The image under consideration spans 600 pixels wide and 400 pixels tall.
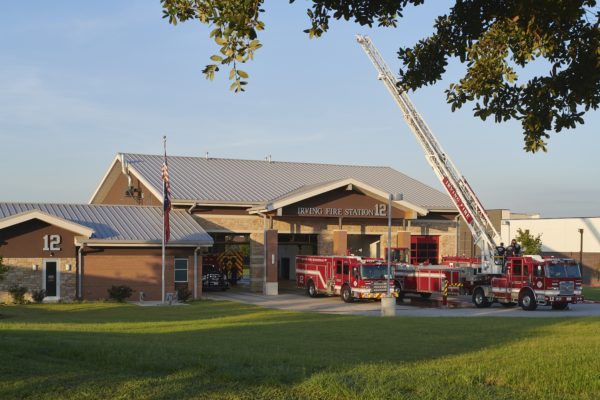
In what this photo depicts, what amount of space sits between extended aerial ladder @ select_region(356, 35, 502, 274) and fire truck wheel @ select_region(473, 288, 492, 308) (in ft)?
5.12

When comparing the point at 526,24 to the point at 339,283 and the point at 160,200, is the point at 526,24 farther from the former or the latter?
the point at 160,200

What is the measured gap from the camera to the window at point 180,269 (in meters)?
40.2

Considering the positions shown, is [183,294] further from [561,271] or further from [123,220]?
[561,271]

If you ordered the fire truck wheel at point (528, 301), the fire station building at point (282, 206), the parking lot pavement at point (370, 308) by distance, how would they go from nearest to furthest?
the parking lot pavement at point (370, 308) < the fire truck wheel at point (528, 301) < the fire station building at point (282, 206)

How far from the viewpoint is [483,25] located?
10.4 metres

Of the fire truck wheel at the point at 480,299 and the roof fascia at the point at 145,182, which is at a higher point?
the roof fascia at the point at 145,182

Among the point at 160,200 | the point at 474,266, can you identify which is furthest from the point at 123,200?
the point at 474,266

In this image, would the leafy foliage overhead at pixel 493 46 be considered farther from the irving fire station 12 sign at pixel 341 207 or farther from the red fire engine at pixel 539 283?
the irving fire station 12 sign at pixel 341 207

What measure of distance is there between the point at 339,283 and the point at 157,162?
16542 mm

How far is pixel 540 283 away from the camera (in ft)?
113

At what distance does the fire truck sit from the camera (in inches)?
1506

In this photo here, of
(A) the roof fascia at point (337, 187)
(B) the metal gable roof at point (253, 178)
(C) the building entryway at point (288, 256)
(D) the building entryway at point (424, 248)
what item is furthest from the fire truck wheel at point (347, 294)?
(C) the building entryway at point (288, 256)

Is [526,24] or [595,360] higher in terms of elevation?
[526,24]

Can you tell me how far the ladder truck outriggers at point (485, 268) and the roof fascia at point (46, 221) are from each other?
15190 mm
